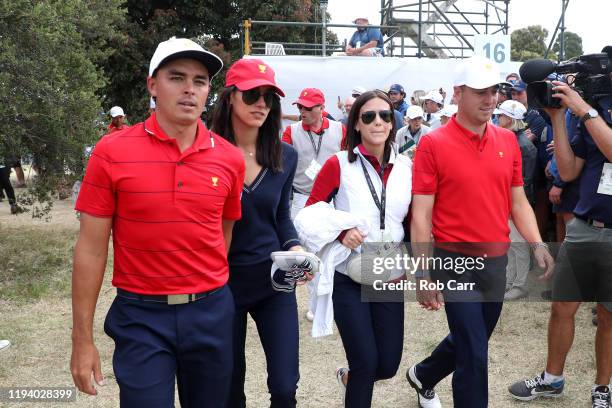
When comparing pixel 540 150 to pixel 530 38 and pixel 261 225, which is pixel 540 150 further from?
pixel 530 38

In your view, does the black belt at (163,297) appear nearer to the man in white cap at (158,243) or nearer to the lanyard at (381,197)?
the man in white cap at (158,243)

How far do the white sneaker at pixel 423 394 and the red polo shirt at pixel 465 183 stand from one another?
119 centimetres

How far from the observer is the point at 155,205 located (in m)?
2.66

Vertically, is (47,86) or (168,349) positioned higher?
(47,86)

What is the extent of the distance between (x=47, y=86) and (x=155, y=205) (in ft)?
19.9

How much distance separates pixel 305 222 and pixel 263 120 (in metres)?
0.69

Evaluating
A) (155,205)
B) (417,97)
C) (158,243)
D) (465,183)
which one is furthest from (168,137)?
(417,97)

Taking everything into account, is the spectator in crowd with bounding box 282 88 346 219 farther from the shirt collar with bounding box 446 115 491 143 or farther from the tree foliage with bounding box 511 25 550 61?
the tree foliage with bounding box 511 25 550 61

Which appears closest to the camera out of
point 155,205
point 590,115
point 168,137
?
point 155,205

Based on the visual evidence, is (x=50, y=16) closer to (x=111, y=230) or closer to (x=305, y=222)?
(x=305, y=222)

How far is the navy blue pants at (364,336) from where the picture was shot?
149 inches

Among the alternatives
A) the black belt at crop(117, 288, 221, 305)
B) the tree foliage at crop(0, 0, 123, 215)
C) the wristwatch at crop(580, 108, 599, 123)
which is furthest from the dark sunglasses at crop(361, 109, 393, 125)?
the tree foliage at crop(0, 0, 123, 215)

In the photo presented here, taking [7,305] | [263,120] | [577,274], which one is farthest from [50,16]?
[577,274]

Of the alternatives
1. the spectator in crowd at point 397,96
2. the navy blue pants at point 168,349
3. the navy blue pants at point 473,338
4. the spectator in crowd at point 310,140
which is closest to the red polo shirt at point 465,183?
the navy blue pants at point 473,338
